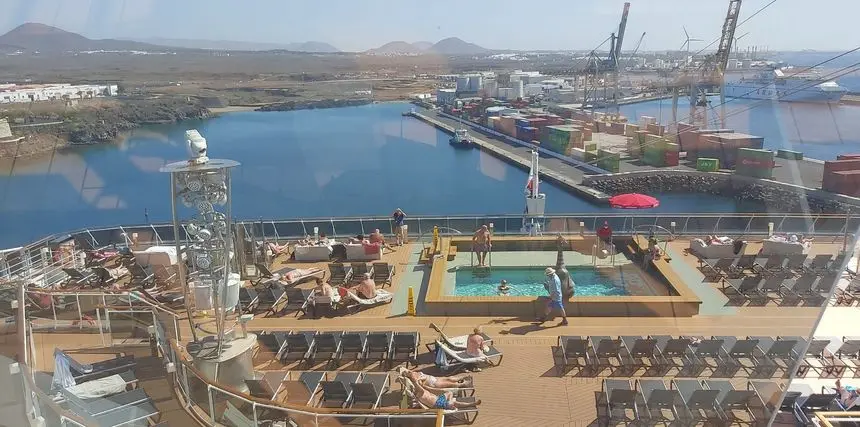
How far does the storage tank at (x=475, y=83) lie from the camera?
164 feet

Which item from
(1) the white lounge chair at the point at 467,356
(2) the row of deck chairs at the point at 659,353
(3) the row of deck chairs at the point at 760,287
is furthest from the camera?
(1) the white lounge chair at the point at 467,356

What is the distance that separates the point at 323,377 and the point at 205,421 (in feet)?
3.31

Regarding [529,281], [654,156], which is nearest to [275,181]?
[654,156]

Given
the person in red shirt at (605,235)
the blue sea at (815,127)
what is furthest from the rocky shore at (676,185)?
the person in red shirt at (605,235)

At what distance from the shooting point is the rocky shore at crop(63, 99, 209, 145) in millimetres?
24891

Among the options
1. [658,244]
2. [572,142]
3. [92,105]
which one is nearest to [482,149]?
[572,142]

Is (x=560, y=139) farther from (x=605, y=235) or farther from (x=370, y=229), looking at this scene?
(x=605, y=235)

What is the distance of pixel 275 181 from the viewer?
2889 centimetres

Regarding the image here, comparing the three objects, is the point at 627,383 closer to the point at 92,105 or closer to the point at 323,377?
the point at 323,377

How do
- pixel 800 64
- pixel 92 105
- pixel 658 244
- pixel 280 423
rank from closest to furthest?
pixel 280 423
pixel 800 64
pixel 658 244
pixel 92 105

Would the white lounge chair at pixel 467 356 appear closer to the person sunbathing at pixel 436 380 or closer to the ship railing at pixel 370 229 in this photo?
the person sunbathing at pixel 436 380

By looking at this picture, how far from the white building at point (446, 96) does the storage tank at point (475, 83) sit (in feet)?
5.66

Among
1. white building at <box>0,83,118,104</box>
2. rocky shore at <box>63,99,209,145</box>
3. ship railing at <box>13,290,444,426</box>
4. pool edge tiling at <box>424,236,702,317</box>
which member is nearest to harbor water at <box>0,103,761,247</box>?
rocky shore at <box>63,99,209,145</box>

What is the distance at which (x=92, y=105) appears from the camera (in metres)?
24.0
